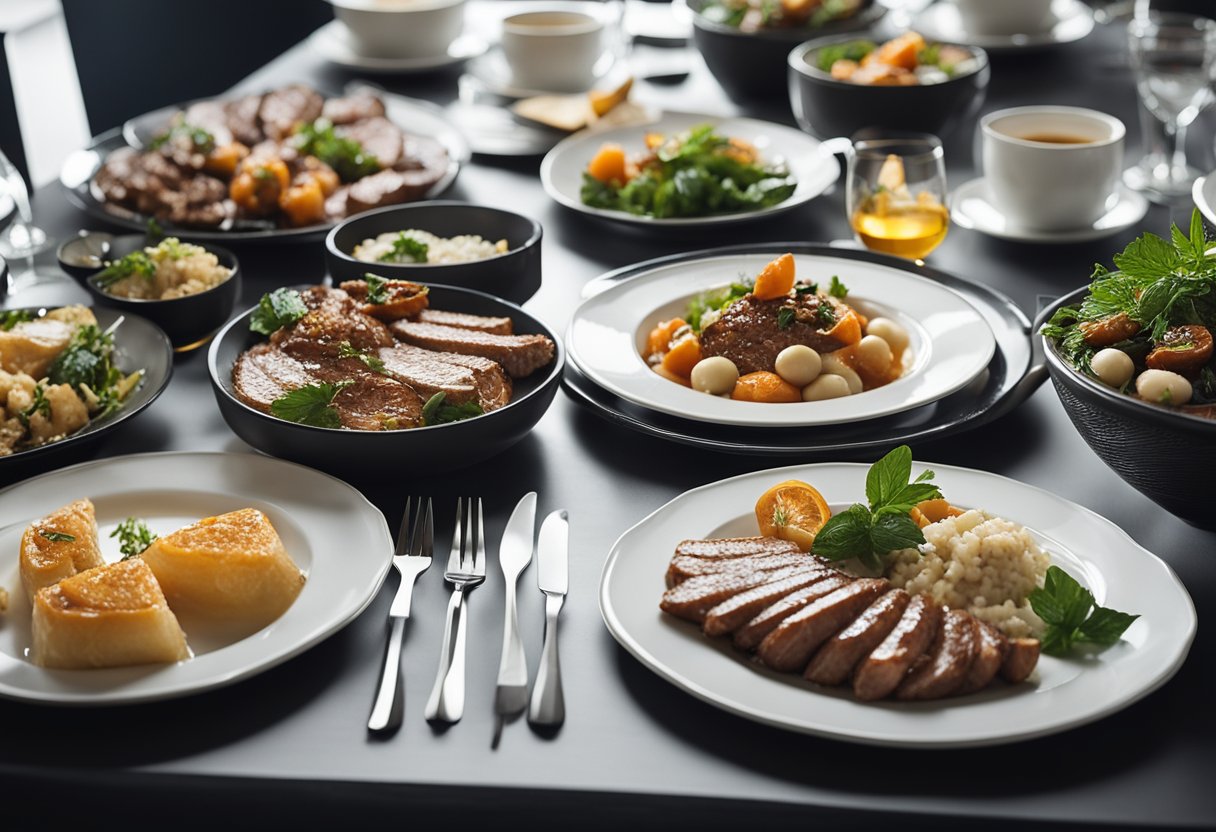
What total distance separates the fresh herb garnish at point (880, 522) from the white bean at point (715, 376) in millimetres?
495

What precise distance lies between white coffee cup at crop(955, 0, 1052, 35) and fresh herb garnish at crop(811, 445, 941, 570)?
259 cm

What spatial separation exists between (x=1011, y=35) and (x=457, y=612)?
9.75 feet

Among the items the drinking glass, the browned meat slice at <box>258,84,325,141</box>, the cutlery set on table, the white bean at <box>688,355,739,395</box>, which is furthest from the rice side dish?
the browned meat slice at <box>258,84,325,141</box>

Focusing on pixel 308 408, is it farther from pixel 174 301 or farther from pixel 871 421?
pixel 871 421

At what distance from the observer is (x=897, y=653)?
1.25 metres

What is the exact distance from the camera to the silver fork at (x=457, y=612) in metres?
1.31

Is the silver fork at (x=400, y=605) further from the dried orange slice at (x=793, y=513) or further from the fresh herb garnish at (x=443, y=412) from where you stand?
the dried orange slice at (x=793, y=513)

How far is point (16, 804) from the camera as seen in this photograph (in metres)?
1.25

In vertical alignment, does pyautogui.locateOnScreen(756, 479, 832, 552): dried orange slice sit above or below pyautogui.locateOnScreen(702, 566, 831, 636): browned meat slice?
below

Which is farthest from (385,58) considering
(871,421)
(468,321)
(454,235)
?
(871,421)

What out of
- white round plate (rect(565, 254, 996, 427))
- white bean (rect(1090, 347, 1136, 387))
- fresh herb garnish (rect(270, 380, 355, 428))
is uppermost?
white bean (rect(1090, 347, 1136, 387))

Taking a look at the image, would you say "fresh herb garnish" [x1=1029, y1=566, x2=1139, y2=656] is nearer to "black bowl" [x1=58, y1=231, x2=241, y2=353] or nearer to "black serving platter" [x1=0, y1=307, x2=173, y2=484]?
"black serving platter" [x1=0, y1=307, x2=173, y2=484]

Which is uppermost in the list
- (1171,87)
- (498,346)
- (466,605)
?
(1171,87)

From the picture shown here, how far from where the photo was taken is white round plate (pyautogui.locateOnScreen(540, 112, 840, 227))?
2576 millimetres
